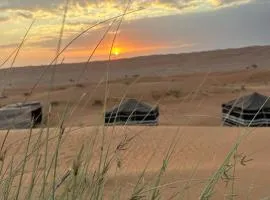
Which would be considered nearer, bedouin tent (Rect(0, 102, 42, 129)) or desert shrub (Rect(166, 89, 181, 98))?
bedouin tent (Rect(0, 102, 42, 129))

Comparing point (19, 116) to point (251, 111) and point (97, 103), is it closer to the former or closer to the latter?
point (251, 111)

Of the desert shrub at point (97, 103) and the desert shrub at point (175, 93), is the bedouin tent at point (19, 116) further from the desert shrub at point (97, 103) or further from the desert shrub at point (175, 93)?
the desert shrub at point (175, 93)

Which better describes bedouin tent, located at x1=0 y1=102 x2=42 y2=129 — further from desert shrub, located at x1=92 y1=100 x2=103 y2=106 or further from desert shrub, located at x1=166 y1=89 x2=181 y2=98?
desert shrub, located at x1=166 y1=89 x2=181 y2=98

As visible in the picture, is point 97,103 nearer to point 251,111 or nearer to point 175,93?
point 175,93

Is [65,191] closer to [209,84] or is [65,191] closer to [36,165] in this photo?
[36,165]

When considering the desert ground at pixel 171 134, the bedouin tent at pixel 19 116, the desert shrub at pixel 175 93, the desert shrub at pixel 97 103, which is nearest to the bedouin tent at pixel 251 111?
the desert ground at pixel 171 134

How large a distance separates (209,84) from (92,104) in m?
13.7

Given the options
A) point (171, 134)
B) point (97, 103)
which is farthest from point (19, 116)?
point (97, 103)

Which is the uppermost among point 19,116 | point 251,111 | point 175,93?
point 19,116

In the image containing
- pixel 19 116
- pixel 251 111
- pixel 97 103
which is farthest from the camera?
pixel 97 103

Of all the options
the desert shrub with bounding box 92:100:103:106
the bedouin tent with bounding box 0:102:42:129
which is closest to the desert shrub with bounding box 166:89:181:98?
the desert shrub with bounding box 92:100:103:106

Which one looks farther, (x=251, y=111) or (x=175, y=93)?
(x=175, y=93)

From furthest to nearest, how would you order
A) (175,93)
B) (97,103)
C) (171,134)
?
(175,93) → (97,103) → (171,134)

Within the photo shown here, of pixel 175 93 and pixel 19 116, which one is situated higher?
pixel 19 116
